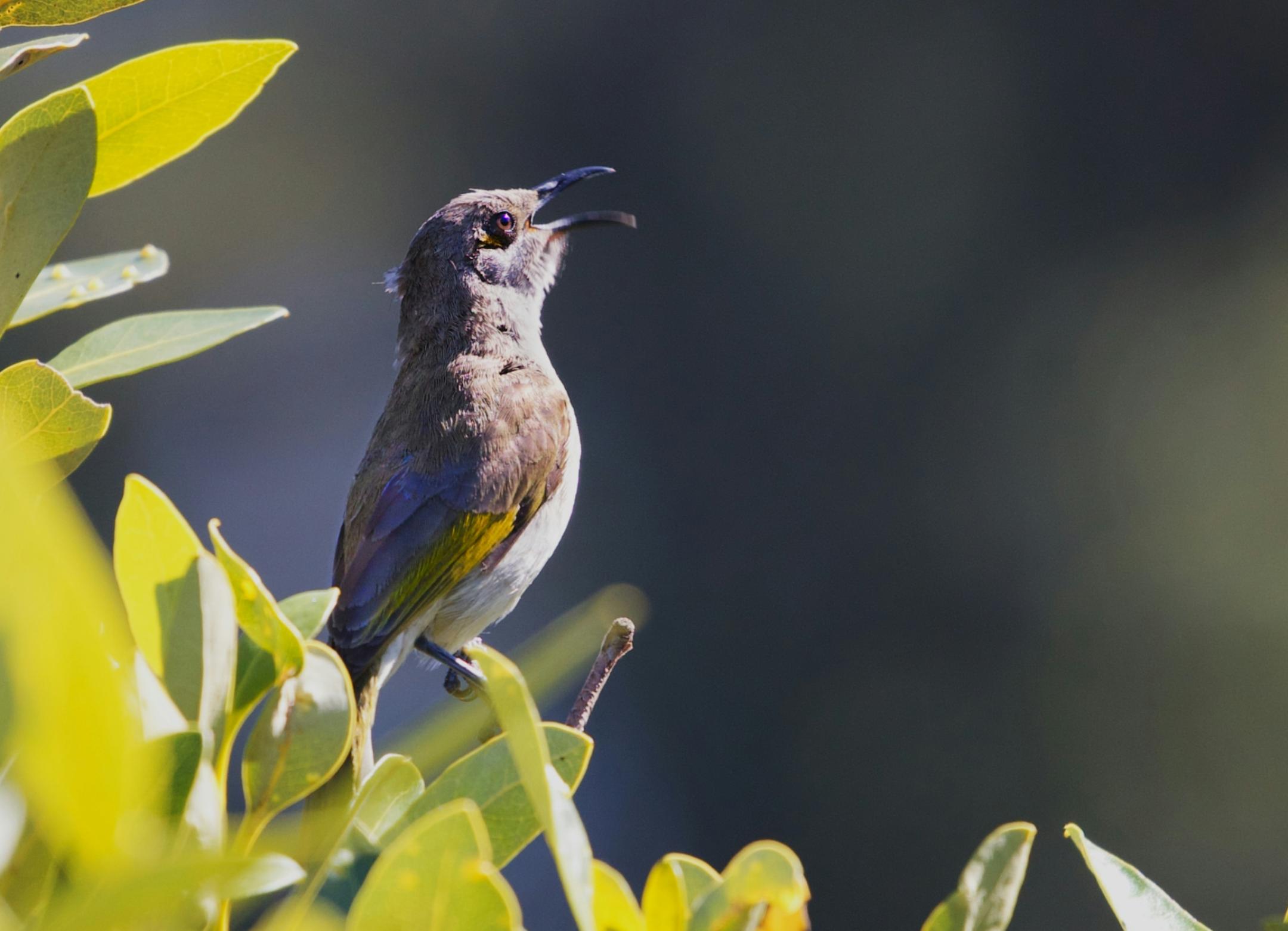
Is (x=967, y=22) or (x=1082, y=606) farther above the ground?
(x=967, y=22)

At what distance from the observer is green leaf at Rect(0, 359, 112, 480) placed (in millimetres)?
916

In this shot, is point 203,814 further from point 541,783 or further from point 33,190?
point 33,190

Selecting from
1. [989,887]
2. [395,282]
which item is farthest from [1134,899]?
[395,282]

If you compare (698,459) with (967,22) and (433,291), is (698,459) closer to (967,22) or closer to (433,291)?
(967,22)

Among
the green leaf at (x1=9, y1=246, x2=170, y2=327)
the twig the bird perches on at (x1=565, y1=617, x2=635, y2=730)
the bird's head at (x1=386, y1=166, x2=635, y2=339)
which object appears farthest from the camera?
the bird's head at (x1=386, y1=166, x2=635, y2=339)

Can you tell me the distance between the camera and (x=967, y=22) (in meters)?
12.5

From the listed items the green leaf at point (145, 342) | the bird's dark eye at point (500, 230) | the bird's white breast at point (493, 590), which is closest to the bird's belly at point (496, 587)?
the bird's white breast at point (493, 590)

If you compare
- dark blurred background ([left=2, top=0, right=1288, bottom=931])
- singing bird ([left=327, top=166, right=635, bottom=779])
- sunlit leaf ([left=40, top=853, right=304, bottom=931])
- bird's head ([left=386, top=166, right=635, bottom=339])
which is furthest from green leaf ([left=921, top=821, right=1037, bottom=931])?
dark blurred background ([left=2, top=0, right=1288, bottom=931])

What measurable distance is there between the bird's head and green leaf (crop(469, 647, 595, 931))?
3070 mm

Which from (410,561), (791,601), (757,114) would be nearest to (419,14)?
(757,114)

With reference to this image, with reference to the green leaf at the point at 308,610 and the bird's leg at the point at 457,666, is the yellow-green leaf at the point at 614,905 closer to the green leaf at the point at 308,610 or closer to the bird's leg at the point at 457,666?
the green leaf at the point at 308,610

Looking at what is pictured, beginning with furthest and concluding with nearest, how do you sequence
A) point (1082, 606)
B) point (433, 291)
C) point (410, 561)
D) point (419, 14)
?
point (419, 14), point (1082, 606), point (433, 291), point (410, 561)

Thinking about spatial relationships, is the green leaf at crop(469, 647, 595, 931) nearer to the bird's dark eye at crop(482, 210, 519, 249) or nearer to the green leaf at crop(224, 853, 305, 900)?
the green leaf at crop(224, 853, 305, 900)

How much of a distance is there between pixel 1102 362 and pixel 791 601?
10.3 feet
